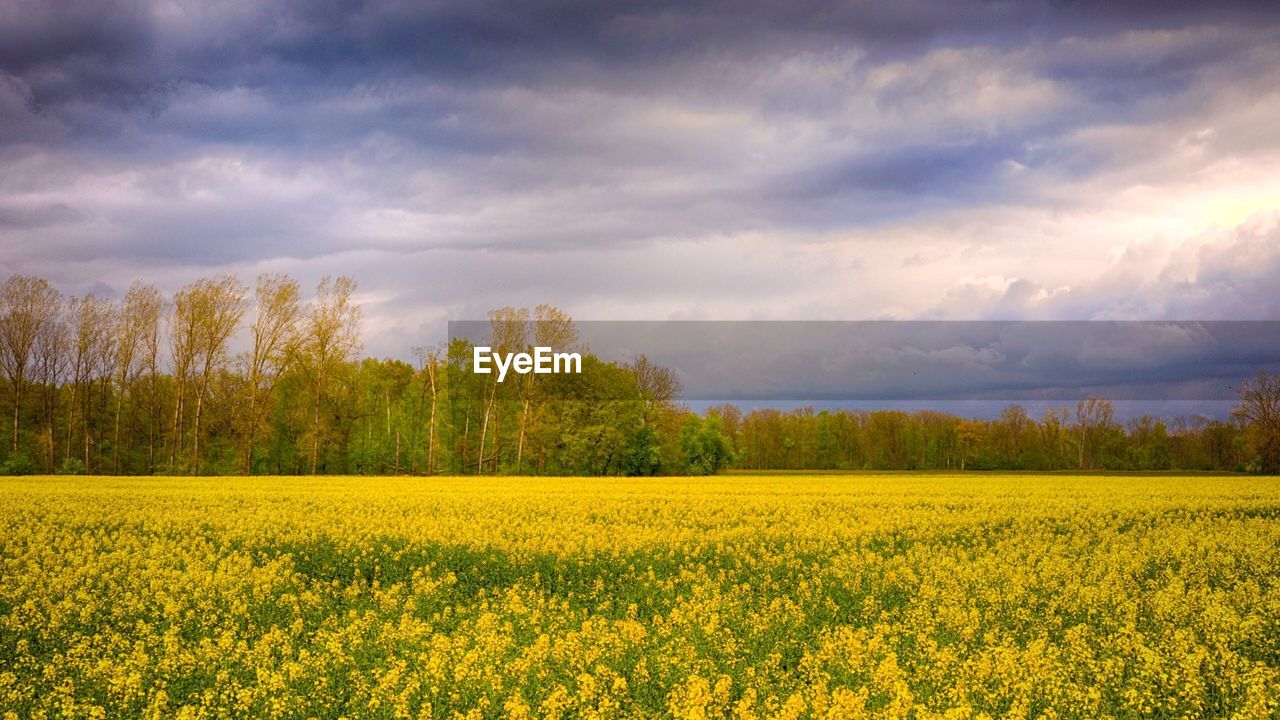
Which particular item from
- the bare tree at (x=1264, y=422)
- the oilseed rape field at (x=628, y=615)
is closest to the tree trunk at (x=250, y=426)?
the oilseed rape field at (x=628, y=615)

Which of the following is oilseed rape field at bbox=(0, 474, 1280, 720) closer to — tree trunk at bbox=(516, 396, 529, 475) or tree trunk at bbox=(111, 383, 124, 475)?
tree trunk at bbox=(516, 396, 529, 475)

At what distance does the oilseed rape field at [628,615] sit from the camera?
8445 mm

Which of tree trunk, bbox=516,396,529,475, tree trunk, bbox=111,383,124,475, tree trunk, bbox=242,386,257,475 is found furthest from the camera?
tree trunk, bbox=111,383,124,475

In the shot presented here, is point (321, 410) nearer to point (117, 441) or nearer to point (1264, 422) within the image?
point (117, 441)

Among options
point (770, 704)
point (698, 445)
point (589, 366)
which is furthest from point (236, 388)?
point (770, 704)

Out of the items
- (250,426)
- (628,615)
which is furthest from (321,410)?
(628,615)

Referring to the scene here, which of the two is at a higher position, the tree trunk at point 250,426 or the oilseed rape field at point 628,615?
the tree trunk at point 250,426

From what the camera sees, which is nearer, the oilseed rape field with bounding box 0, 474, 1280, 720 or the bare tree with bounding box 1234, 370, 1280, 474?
the oilseed rape field with bounding box 0, 474, 1280, 720

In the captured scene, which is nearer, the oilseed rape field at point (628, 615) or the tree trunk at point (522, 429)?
the oilseed rape field at point (628, 615)

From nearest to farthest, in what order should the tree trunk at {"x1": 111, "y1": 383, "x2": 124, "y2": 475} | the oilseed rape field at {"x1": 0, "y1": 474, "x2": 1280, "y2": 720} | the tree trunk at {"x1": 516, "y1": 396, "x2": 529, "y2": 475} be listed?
the oilseed rape field at {"x1": 0, "y1": 474, "x2": 1280, "y2": 720}, the tree trunk at {"x1": 516, "y1": 396, "x2": 529, "y2": 475}, the tree trunk at {"x1": 111, "y1": 383, "x2": 124, "y2": 475}

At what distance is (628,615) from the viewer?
12219mm

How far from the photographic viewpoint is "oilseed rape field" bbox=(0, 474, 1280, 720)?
332 inches

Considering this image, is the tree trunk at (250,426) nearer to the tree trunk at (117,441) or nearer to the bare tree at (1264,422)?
the tree trunk at (117,441)

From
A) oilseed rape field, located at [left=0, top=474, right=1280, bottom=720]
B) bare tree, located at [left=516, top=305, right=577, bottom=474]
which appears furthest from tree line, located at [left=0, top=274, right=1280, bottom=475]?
oilseed rape field, located at [left=0, top=474, right=1280, bottom=720]
